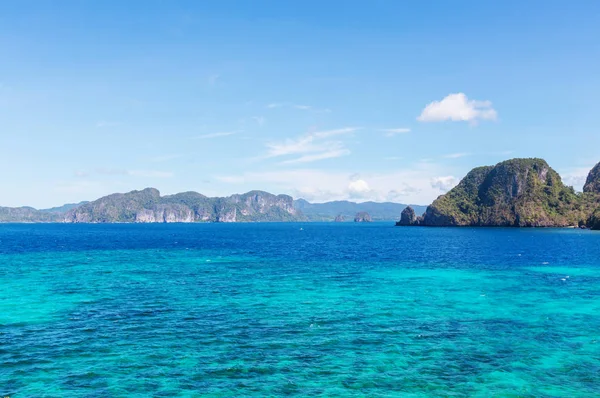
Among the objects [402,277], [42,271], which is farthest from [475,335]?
[42,271]

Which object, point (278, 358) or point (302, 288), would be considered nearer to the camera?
point (278, 358)

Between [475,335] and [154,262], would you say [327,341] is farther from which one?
[154,262]

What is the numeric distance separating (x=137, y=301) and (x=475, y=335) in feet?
129

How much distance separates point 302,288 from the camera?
215ft

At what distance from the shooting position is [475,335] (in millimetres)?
40531

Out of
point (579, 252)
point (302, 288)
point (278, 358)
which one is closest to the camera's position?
point (278, 358)

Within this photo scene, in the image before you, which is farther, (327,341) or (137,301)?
(137,301)

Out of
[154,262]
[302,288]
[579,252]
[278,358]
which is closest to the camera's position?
[278,358]

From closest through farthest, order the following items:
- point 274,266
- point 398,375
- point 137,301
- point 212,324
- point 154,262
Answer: point 398,375 < point 212,324 < point 137,301 < point 274,266 < point 154,262

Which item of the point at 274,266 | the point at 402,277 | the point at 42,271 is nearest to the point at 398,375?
the point at 402,277

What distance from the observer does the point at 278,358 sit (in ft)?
110

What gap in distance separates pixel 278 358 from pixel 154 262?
77563 mm

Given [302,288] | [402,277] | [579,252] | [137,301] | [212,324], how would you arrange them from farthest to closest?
1. [579,252]
2. [402,277]
3. [302,288]
4. [137,301]
5. [212,324]

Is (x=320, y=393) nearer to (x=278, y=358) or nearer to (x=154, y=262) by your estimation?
(x=278, y=358)
